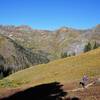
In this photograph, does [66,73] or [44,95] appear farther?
[66,73]

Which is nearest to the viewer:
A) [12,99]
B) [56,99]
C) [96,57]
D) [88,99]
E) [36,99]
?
[88,99]

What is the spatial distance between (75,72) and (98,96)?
53.0 meters

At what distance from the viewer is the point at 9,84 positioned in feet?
287

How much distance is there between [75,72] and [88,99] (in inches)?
2133

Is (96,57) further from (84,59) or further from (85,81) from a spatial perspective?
(85,81)

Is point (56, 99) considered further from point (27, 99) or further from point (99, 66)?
point (99, 66)

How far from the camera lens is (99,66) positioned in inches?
3359

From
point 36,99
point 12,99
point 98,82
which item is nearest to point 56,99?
point 36,99

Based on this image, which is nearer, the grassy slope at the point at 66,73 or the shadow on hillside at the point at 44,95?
the shadow on hillside at the point at 44,95

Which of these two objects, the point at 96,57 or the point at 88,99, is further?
the point at 96,57

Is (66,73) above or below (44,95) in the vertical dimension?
below

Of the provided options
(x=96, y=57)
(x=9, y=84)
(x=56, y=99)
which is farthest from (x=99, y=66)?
(x=56, y=99)

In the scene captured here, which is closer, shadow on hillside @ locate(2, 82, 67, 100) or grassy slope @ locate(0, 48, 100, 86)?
shadow on hillside @ locate(2, 82, 67, 100)

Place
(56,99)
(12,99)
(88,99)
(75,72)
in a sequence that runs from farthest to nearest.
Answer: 1. (75,72)
2. (12,99)
3. (56,99)
4. (88,99)
